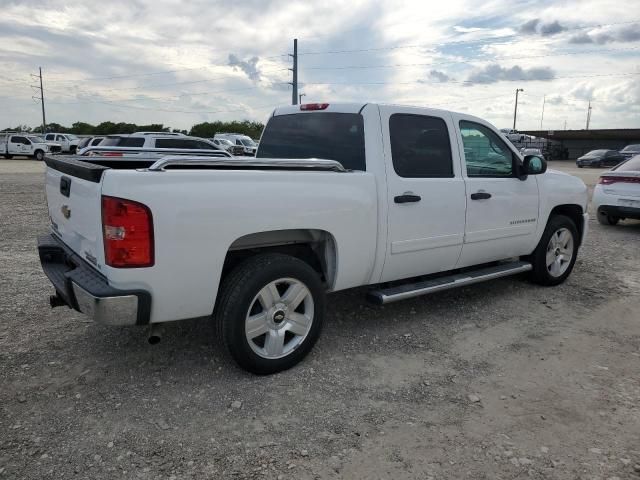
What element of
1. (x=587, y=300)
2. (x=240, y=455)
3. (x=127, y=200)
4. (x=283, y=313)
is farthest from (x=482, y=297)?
(x=127, y=200)

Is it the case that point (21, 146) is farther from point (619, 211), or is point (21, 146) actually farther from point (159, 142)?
point (619, 211)

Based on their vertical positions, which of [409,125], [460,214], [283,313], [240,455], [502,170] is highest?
[409,125]

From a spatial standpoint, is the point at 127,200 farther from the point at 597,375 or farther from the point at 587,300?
the point at 587,300

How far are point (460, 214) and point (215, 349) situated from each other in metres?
2.32

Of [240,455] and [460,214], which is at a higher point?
→ [460,214]

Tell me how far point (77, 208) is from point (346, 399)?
207 cm

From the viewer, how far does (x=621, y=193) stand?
9.64 meters

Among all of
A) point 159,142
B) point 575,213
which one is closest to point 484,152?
point 575,213

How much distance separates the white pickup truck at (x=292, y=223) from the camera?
290 cm

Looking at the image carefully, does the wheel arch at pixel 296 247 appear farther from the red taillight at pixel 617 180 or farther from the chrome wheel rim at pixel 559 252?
the red taillight at pixel 617 180

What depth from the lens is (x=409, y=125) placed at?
4.27 meters

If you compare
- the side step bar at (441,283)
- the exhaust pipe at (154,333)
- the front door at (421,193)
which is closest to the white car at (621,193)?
the side step bar at (441,283)

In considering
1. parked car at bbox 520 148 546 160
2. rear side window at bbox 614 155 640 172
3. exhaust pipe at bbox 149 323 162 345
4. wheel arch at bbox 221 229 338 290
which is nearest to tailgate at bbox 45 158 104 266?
exhaust pipe at bbox 149 323 162 345

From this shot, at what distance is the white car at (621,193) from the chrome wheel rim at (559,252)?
14.9ft
